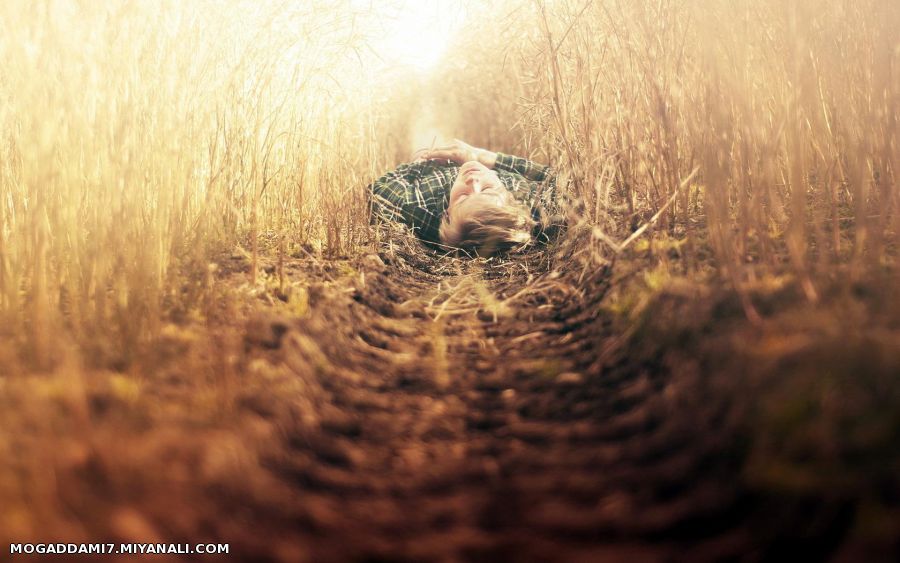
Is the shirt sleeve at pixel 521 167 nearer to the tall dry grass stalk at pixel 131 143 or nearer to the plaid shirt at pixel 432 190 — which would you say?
the plaid shirt at pixel 432 190

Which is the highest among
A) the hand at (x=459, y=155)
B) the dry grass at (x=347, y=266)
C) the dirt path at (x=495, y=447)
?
the hand at (x=459, y=155)

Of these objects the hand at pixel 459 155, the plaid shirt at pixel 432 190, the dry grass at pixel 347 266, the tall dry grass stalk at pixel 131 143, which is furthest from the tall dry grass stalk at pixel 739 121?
the tall dry grass stalk at pixel 131 143

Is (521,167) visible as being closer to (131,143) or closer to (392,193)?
(392,193)

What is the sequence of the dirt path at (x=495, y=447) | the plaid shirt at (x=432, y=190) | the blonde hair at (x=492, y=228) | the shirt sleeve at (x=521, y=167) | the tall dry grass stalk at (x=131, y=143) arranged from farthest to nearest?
the shirt sleeve at (x=521, y=167), the plaid shirt at (x=432, y=190), the blonde hair at (x=492, y=228), the tall dry grass stalk at (x=131, y=143), the dirt path at (x=495, y=447)

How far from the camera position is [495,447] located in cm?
101

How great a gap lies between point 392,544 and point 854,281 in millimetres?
888

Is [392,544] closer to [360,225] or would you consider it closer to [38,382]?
[38,382]

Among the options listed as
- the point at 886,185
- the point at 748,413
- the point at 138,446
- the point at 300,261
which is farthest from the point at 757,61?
the point at 138,446

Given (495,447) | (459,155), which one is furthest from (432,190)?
(495,447)

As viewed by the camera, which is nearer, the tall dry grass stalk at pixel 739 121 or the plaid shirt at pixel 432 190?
the tall dry grass stalk at pixel 739 121

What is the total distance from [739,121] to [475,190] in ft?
3.95

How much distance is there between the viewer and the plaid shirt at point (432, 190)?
2.81m

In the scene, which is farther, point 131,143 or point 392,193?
point 392,193

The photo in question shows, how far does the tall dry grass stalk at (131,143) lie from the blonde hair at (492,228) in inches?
25.0
